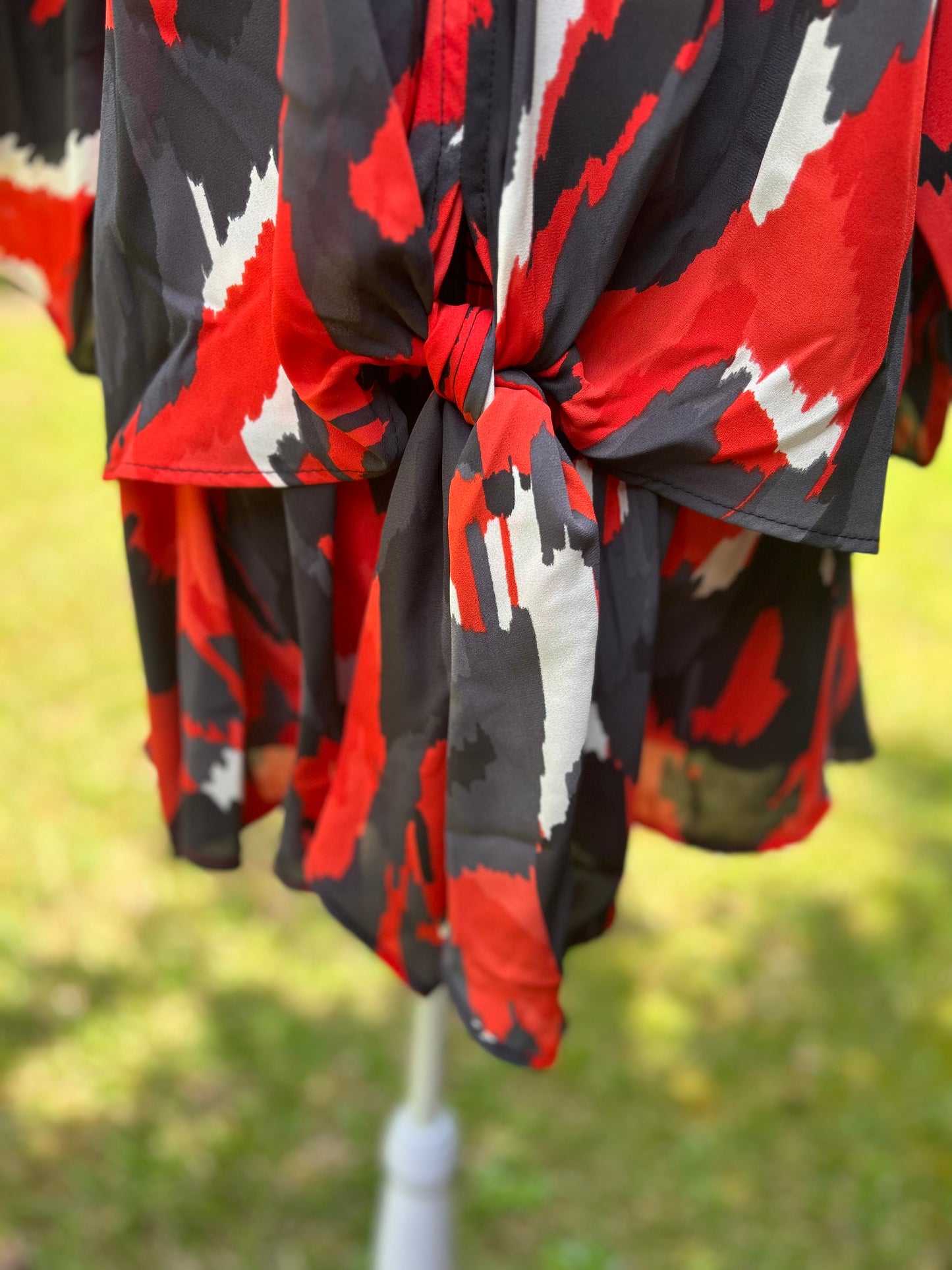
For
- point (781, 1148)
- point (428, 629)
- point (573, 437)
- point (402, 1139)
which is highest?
point (573, 437)

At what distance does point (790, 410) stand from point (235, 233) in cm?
32

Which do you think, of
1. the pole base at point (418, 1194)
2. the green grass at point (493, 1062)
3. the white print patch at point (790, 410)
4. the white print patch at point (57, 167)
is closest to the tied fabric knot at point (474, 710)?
the white print patch at point (790, 410)

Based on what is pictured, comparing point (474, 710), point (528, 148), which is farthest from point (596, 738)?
point (528, 148)

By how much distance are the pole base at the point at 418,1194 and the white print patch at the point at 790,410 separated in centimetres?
77

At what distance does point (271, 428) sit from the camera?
2.19 ft

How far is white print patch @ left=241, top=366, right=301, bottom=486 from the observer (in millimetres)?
661

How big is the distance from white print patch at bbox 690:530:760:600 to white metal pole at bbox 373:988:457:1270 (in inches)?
20.5

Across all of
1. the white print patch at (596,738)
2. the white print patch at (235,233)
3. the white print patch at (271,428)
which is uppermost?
the white print patch at (235,233)

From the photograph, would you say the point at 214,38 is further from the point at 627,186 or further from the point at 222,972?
the point at 222,972

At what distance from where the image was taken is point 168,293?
675mm

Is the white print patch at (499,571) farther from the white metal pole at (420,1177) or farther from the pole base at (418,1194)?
the pole base at (418,1194)

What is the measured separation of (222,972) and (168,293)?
1.14 metres

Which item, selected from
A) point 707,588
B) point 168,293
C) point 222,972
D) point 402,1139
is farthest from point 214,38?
point 222,972

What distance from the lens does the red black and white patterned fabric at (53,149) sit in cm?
73
